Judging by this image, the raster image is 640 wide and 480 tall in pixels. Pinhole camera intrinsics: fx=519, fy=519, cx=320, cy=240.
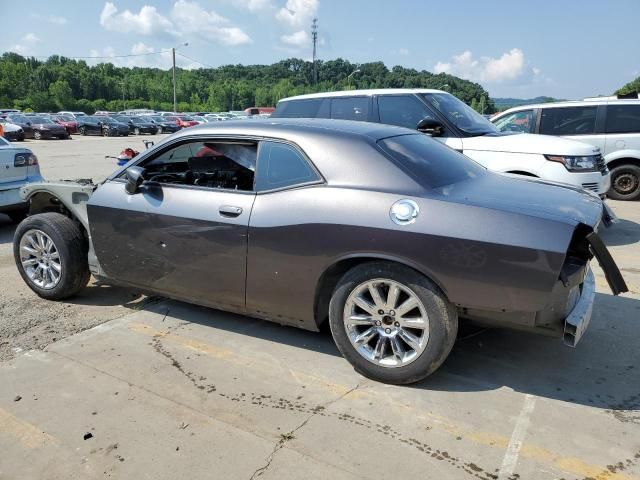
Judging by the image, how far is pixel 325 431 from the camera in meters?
2.83

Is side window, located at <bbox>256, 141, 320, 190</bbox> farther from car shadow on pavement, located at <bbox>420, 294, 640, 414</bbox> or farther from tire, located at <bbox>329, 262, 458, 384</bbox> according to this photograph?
car shadow on pavement, located at <bbox>420, 294, 640, 414</bbox>

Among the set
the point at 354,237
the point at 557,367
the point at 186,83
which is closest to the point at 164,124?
the point at 354,237

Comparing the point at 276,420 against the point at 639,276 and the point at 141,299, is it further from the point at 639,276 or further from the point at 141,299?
the point at 639,276

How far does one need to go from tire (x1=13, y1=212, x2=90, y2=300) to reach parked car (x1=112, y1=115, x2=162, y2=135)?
39.5m

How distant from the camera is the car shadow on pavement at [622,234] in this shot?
694cm

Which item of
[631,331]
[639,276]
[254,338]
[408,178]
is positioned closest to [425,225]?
[408,178]

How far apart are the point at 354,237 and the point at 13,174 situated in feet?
21.5

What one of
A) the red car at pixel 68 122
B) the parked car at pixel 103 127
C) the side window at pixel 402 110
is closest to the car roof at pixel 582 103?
the side window at pixel 402 110

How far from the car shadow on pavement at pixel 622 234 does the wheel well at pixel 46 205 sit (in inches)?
251

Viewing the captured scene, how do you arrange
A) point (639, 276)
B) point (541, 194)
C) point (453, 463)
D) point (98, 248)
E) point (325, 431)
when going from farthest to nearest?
point (639, 276), point (98, 248), point (541, 194), point (325, 431), point (453, 463)

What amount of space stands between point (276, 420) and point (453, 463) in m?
0.99

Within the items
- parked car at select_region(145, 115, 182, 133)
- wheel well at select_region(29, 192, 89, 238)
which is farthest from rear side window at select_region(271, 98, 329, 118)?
parked car at select_region(145, 115, 182, 133)

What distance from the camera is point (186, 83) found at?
125625 millimetres

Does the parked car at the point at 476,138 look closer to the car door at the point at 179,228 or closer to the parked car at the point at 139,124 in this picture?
the car door at the point at 179,228
